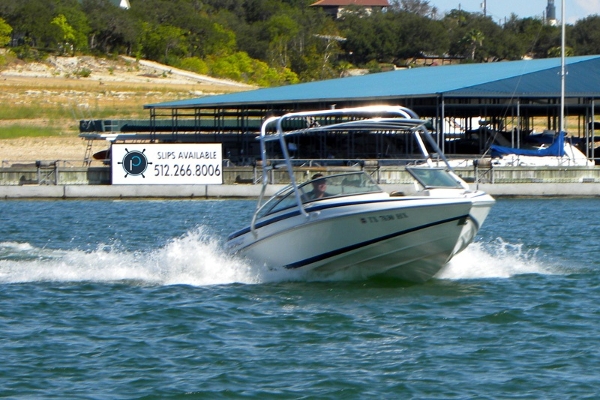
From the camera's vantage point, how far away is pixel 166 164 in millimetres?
36812

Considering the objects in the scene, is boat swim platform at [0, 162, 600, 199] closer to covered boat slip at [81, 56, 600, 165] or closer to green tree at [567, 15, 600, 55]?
covered boat slip at [81, 56, 600, 165]

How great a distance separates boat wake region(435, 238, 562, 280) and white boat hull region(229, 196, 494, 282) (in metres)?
1.40

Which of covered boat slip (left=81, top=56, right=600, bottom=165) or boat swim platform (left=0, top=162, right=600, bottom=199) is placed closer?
boat swim platform (left=0, top=162, right=600, bottom=199)

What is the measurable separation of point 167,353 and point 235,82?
96.7 meters

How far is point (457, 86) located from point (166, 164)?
46.5 feet

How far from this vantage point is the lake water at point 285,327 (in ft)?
37.6

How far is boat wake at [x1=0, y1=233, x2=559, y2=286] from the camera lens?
58.0 feet

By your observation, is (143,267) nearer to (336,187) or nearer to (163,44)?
(336,187)

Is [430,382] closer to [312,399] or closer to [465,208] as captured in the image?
[312,399]

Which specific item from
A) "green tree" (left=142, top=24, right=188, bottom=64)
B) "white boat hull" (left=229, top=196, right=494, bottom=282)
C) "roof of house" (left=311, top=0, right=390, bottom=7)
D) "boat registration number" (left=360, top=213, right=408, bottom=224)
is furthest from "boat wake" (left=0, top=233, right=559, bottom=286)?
"roof of house" (left=311, top=0, right=390, bottom=7)

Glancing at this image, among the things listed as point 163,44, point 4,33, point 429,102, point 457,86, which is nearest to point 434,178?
point 457,86

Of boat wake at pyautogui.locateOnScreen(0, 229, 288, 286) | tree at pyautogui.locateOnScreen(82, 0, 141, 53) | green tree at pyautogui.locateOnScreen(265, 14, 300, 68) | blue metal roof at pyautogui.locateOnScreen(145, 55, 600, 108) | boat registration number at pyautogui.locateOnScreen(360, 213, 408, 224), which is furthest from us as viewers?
green tree at pyautogui.locateOnScreen(265, 14, 300, 68)

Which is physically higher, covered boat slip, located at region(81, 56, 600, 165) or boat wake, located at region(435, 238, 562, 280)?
covered boat slip, located at region(81, 56, 600, 165)

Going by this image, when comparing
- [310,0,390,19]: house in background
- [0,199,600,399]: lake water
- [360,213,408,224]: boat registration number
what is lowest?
[0,199,600,399]: lake water
